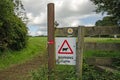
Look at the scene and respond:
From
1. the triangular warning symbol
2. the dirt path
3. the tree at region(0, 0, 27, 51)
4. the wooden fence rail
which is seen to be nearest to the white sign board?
the triangular warning symbol

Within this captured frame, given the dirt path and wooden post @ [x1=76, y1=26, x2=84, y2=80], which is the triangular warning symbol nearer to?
wooden post @ [x1=76, y1=26, x2=84, y2=80]

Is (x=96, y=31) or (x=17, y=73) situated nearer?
(x=96, y=31)

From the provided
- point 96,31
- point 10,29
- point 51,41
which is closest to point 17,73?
point 51,41

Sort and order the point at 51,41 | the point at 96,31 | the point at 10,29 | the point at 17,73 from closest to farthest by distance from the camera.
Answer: the point at 51,41 → the point at 96,31 → the point at 17,73 → the point at 10,29

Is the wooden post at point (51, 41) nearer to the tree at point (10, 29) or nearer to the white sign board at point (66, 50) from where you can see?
the white sign board at point (66, 50)

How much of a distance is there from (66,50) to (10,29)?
10709mm

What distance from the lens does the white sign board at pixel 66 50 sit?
740cm

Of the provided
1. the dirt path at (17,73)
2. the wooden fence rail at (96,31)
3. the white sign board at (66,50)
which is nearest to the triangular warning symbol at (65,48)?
the white sign board at (66,50)

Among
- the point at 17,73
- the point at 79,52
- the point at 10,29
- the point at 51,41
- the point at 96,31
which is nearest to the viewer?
the point at 79,52

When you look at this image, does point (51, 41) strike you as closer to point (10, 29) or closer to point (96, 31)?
point (96, 31)

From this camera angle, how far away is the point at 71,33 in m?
7.72

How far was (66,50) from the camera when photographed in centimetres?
743

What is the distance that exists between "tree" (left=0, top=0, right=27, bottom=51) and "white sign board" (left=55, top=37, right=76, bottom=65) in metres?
8.52

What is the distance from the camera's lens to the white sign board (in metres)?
7.40
